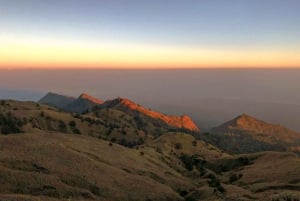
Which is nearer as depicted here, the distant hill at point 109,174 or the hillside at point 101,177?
the hillside at point 101,177

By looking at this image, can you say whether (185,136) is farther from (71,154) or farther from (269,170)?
(71,154)

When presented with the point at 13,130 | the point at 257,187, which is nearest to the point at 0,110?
the point at 13,130

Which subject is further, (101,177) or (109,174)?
(109,174)

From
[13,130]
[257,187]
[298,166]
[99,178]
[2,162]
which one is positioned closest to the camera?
[2,162]

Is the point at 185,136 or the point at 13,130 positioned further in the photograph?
the point at 185,136

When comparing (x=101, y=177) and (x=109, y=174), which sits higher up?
(x=101, y=177)

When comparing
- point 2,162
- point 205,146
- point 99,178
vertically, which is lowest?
point 205,146

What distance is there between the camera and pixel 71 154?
2842 inches

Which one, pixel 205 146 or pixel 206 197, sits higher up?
pixel 206 197

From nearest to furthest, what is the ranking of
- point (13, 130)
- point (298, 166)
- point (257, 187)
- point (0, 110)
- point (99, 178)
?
1. point (99, 178)
2. point (257, 187)
3. point (298, 166)
4. point (13, 130)
5. point (0, 110)

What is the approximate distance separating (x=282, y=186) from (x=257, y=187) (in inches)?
220

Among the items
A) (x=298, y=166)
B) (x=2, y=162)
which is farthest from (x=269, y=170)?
(x=2, y=162)

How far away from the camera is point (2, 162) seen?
5753 centimetres

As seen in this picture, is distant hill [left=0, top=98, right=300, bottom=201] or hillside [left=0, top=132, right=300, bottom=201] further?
distant hill [left=0, top=98, right=300, bottom=201]
